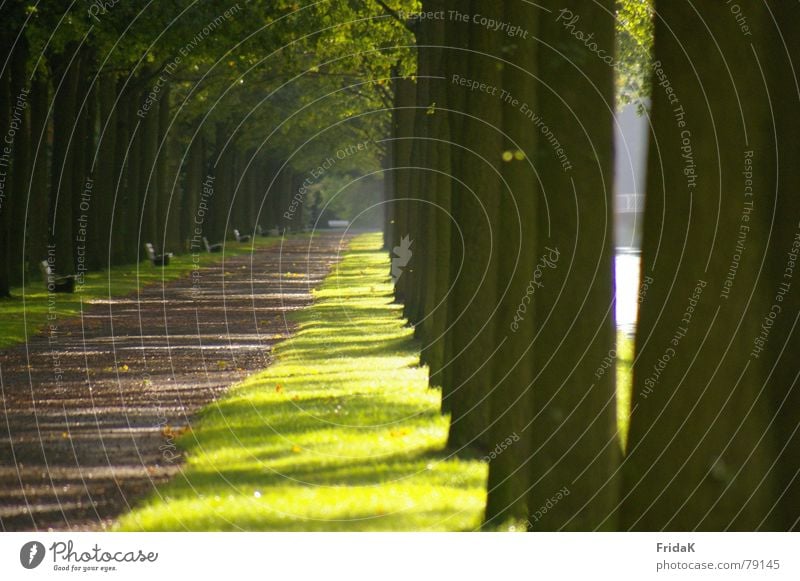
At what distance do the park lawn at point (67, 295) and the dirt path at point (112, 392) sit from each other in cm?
57

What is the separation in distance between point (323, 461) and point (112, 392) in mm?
6651

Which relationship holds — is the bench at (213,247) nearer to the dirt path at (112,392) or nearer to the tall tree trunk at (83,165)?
the tall tree trunk at (83,165)

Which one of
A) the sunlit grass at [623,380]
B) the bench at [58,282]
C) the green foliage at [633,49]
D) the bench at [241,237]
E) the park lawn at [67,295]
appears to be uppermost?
the green foliage at [633,49]

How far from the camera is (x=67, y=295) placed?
4181cm

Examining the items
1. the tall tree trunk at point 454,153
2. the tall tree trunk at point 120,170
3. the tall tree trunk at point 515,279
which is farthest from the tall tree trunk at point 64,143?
the tall tree trunk at point 515,279

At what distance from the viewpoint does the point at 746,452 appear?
851 centimetres

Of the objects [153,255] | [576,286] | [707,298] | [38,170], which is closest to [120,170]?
[153,255]

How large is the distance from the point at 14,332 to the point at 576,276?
68.4 feet

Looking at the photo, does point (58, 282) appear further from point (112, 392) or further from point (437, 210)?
point (437, 210)

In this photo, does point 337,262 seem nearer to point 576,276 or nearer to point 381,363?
point 381,363

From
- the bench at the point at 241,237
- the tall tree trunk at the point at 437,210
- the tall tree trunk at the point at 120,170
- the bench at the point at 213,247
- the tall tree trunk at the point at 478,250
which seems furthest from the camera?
the bench at the point at 241,237
